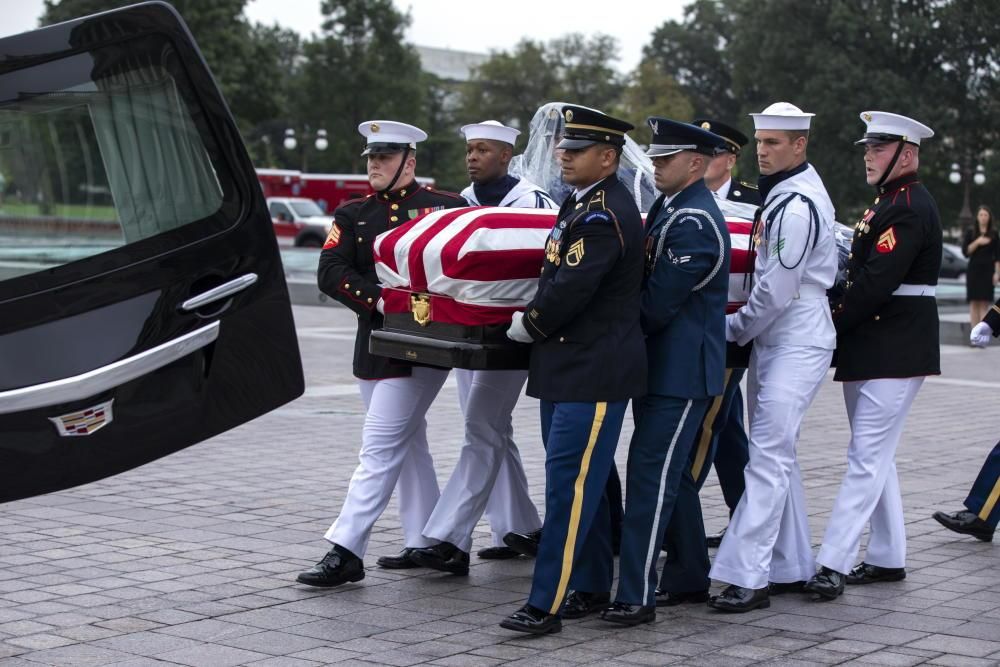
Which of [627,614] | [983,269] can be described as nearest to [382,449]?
[627,614]

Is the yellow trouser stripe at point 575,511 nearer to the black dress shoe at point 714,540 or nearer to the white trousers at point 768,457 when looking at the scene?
the white trousers at point 768,457

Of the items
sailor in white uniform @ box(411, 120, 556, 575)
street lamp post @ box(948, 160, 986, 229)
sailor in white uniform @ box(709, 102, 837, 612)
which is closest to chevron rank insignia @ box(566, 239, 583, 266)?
sailor in white uniform @ box(709, 102, 837, 612)

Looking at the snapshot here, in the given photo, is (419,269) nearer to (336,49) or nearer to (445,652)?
(445,652)

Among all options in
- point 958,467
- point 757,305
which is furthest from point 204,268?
point 958,467

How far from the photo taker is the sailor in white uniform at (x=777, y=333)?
5.54 m

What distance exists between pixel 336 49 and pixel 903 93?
95.4ft

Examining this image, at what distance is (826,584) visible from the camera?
5.74 meters

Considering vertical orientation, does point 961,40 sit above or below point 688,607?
above

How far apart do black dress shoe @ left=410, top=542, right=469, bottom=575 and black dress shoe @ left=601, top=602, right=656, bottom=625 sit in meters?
0.88

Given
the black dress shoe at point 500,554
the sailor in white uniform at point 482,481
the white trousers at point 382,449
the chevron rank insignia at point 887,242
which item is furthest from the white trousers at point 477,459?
the chevron rank insignia at point 887,242

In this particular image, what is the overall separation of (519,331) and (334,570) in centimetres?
134

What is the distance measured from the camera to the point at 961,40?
2264 inches

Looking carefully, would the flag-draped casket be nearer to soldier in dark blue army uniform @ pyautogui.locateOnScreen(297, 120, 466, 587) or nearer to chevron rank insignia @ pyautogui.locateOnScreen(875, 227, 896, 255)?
soldier in dark blue army uniform @ pyautogui.locateOnScreen(297, 120, 466, 587)

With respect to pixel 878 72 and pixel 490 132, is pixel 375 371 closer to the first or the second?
pixel 490 132
